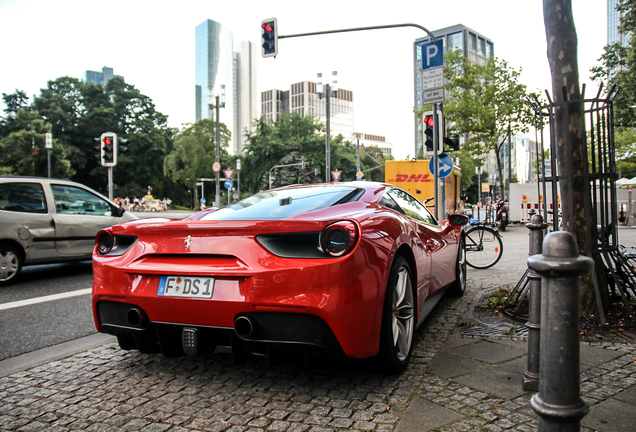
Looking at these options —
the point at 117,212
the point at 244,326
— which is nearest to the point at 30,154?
the point at 117,212

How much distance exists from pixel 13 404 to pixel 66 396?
264 mm

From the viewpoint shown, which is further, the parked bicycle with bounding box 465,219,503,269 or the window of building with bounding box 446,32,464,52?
the window of building with bounding box 446,32,464,52

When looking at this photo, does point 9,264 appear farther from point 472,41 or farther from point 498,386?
point 472,41

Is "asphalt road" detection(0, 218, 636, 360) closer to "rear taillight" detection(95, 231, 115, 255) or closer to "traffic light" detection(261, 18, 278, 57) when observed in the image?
"rear taillight" detection(95, 231, 115, 255)

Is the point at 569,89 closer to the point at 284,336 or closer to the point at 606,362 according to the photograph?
the point at 606,362

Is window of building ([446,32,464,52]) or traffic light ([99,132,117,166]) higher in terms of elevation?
window of building ([446,32,464,52])

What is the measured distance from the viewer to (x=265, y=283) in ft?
8.25

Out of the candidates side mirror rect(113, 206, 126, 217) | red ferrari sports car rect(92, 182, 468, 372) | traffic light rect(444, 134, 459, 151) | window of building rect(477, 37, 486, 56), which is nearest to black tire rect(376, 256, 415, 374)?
red ferrari sports car rect(92, 182, 468, 372)

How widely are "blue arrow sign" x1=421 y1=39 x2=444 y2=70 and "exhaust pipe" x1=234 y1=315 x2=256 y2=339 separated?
8322 mm

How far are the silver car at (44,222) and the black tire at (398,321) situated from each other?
5.87 meters

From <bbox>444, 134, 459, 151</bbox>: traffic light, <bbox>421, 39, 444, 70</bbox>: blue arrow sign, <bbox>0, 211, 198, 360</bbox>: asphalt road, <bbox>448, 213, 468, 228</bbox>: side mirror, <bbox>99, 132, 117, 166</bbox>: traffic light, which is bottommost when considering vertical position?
<bbox>0, 211, 198, 360</bbox>: asphalt road

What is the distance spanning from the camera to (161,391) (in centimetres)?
284

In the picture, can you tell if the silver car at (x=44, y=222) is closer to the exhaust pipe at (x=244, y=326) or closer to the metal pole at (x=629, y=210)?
the exhaust pipe at (x=244, y=326)

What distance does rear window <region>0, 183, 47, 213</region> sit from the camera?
6.78 m
